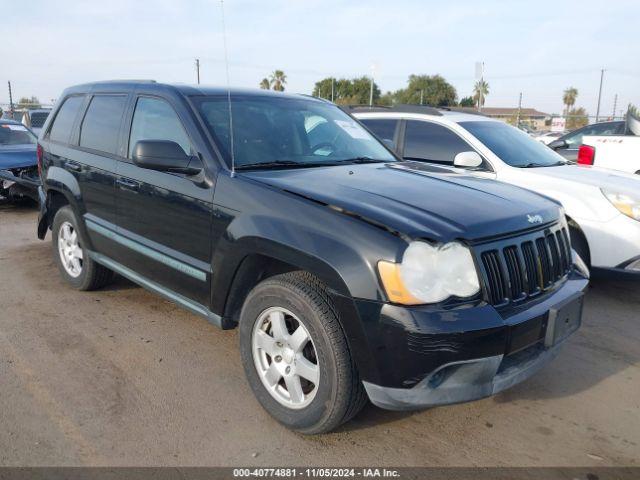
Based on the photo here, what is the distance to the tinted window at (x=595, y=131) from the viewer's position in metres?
10.7

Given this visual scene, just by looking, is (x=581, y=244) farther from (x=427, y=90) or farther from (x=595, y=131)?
(x=427, y=90)

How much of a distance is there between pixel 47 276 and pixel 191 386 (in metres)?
2.86

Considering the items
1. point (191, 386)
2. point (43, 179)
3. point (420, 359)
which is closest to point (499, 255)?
point (420, 359)

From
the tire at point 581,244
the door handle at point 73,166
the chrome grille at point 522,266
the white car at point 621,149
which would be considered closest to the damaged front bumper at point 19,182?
the door handle at point 73,166

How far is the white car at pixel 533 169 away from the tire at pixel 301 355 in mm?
1922

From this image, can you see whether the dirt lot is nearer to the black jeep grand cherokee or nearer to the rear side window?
the black jeep grand cherokee

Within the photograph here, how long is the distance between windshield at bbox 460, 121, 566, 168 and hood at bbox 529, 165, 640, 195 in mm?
196

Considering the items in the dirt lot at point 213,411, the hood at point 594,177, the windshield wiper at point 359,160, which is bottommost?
the dirt lot at point 213,411

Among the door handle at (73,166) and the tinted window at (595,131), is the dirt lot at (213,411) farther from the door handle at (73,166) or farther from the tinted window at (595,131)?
the tinted window at (595,131)

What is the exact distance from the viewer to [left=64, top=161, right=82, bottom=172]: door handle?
437cm

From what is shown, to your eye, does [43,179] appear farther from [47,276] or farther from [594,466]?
[594,466]

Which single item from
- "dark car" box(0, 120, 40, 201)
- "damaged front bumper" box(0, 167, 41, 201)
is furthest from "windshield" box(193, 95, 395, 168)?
"damaged front bumper" box(0, 167, 41, 201)

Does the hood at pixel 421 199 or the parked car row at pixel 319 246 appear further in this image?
the hood at pixel 421 199

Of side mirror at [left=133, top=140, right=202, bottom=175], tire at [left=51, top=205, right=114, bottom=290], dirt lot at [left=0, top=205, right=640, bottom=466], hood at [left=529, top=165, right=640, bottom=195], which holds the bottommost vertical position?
dirt lot at [left=0, top=205, right=640, bottom=466]
